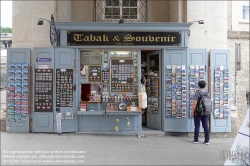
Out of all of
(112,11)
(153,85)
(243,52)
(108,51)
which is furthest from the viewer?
(243,52)

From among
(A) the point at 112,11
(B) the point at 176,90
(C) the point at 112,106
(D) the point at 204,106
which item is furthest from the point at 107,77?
(D) the point at 204,106

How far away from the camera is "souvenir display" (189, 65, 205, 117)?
31.4 feet

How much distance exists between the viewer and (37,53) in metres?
9.48

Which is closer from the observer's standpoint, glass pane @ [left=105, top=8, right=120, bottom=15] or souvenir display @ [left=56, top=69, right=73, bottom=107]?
souvenir display @ [left=56, top=69, right=73, bottom=107]

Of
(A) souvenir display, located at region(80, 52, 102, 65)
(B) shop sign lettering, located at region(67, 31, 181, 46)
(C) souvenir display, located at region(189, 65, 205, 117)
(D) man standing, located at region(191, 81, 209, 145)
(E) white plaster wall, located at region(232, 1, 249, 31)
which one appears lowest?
(D) man standing, located at region(191, 81, 209, 145)

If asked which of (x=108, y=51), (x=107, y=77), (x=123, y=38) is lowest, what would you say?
(x=107, y=77)

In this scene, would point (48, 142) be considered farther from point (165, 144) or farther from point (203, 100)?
point (203, 100)

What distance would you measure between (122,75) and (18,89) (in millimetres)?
3154

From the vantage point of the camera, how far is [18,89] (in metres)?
9.51

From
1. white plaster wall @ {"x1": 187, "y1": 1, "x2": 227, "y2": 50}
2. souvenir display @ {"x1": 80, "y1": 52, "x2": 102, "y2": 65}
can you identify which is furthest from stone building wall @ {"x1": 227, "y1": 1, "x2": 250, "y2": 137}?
souvenir display @ {"x1": 80, "y1": 52, "x2": 102, "y2": 65}

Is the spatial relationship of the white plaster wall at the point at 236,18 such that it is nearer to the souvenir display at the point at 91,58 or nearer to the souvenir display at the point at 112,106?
the souvenir display at the point at 91,58

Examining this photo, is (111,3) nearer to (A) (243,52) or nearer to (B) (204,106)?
(B) (204,106)

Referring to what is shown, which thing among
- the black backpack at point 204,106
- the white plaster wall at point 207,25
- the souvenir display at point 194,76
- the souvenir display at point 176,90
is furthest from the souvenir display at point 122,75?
the black backpack at point 204,106

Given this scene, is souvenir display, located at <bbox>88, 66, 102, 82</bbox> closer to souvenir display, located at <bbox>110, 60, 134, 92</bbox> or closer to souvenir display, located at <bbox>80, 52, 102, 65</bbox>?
souvenir display, located at <bbox>80, 52, 102, 65</bbox>
